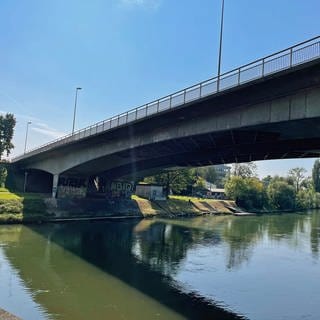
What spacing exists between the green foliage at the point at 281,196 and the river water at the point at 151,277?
6947cm

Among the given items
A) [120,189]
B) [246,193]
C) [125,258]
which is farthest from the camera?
[246,193]

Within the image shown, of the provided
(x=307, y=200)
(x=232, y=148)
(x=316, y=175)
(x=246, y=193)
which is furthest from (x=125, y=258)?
(x=316, y=175)

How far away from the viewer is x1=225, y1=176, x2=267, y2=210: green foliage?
103000mm

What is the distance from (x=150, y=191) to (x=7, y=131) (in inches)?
1464

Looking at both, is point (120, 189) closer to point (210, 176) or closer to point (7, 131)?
point (7, 131)

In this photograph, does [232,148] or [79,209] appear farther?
[79,209]

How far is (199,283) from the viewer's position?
23.1 meters

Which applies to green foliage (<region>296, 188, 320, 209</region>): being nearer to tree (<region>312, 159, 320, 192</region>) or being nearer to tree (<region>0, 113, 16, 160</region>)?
tree (<region>312, 159, 320, 192</region>)

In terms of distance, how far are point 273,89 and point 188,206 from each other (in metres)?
62.3

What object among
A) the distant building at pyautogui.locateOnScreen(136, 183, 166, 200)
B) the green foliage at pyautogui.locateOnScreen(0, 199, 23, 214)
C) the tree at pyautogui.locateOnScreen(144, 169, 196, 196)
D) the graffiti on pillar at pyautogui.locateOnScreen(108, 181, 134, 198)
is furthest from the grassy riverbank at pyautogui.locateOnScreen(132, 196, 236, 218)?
the green foliage at pyautogui.locateOnScreen(0, 199, 23, 214)

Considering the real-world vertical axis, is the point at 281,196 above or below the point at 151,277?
above

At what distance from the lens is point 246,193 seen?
340ft

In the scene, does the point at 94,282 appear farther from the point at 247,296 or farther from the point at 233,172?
the point at 233,172

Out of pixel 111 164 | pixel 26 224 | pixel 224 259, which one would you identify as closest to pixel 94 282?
pixel 224 259
